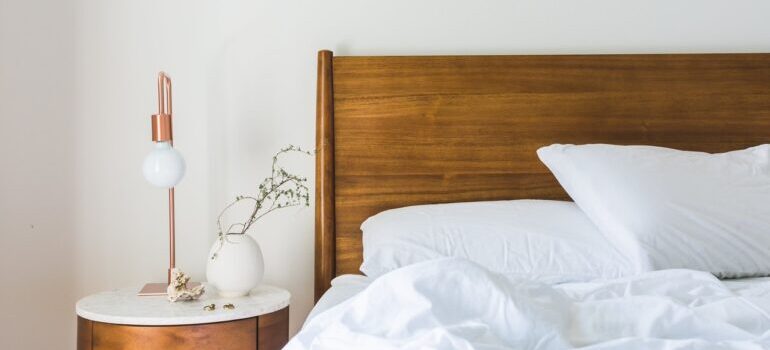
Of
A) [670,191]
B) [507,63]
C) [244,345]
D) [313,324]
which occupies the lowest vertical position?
[244,345]

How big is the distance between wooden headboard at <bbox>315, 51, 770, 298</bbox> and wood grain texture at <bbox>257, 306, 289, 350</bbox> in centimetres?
29

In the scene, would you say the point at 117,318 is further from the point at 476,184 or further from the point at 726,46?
the point at 726,46

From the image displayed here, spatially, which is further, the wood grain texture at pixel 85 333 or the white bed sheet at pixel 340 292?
the wood grain texture at pixel 85 333

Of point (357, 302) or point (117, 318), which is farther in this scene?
point (117, 318)

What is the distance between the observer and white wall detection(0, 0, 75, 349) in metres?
2.27

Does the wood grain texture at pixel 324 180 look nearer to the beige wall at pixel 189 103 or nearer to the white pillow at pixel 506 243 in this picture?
the beige wall at pixel 189 103

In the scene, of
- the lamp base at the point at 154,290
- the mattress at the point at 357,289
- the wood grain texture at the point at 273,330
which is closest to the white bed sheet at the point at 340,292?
the mattress at the point at 357,289

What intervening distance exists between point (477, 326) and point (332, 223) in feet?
4.11

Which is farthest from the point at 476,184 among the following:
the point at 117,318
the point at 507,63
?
the point at 117,318

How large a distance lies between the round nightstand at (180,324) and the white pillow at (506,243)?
0.25m

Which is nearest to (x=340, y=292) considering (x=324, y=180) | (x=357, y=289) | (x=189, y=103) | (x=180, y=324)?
(x=357, y=289)

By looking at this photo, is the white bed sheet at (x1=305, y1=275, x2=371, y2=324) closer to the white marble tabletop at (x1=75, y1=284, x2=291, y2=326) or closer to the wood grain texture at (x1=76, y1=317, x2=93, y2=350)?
the white marble tabletop at (x1=75, y1=284, x2=291, y2=326)

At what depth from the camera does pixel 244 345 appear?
6.12 feet

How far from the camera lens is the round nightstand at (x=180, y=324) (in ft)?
5.88
